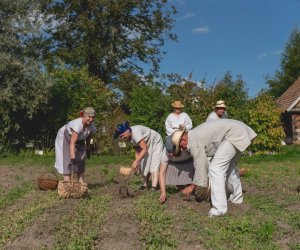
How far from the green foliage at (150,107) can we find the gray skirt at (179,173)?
10.1 metres

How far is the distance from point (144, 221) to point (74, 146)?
2467mm

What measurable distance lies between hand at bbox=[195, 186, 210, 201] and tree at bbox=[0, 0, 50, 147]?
1181 centimetres

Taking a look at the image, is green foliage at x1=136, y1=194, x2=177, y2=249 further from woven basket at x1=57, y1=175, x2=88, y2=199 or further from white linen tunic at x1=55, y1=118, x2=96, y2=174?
white linen tunic at x1=55, y1=118, x2=96, y2=174

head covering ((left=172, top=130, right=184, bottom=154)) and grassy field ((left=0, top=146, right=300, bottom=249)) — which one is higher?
head covering ((left=172, top=130, right=184, bottom=154))

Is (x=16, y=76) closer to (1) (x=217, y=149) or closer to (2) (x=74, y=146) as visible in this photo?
(2) (x=74, y=146)

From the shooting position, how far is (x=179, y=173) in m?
7.99

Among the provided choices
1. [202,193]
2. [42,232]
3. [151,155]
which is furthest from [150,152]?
[42,232]

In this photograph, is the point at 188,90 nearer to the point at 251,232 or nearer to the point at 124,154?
the point at 124,154

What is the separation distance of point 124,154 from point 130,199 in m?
10.9

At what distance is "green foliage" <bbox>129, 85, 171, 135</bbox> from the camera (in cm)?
1827

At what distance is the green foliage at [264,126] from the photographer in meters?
18.5

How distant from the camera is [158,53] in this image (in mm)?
33031

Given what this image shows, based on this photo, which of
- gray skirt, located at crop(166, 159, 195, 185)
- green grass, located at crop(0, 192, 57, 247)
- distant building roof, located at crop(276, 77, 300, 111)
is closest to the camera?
green grass, located at crop(0, 192, 57, 247)

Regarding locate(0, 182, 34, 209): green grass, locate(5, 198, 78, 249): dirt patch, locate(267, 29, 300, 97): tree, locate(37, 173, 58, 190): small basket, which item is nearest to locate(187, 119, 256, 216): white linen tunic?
locate(5, 198, 78, 249): dirt patch
